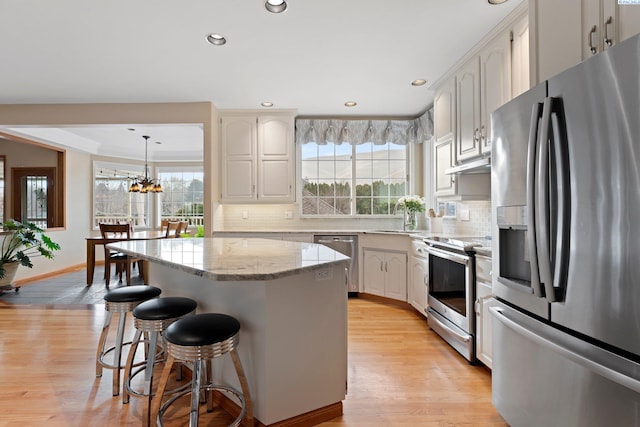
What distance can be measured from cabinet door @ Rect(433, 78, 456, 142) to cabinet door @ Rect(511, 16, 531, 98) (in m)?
0.82

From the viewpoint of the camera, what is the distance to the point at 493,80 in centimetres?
262

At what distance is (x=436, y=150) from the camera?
3639 mm

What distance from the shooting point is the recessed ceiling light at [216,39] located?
2.68 metres

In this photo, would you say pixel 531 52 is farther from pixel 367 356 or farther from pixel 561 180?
pixel 367 356

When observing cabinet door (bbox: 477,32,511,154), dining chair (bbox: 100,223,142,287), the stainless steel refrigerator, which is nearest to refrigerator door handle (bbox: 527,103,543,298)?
the stainless steel refrigerator

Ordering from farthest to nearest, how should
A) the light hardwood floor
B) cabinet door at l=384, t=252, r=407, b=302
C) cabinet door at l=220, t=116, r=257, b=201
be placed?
cabinet door at l=220, t=116, r=257, b=201 < cabinet door at l=384, t=252, r=407, b=302 < the light hardwood floor

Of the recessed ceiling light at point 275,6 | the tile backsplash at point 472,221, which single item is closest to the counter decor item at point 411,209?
the tile backsplash at point 472,221

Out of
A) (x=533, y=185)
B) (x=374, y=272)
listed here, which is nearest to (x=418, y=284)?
(x=374, y=272)

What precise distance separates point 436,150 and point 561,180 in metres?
2.44

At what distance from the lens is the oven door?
2.55 m

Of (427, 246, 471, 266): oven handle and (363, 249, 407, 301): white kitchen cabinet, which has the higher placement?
(427, 246, 471, 266): oven handle

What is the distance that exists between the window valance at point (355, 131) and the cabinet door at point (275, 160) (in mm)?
361

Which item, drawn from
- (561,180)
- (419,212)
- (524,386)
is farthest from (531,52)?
(419,212)

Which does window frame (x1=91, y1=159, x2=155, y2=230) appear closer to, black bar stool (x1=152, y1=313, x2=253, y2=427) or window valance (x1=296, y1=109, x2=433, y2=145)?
window valance (x1=296, y1=109, x2=433, y2=145)
